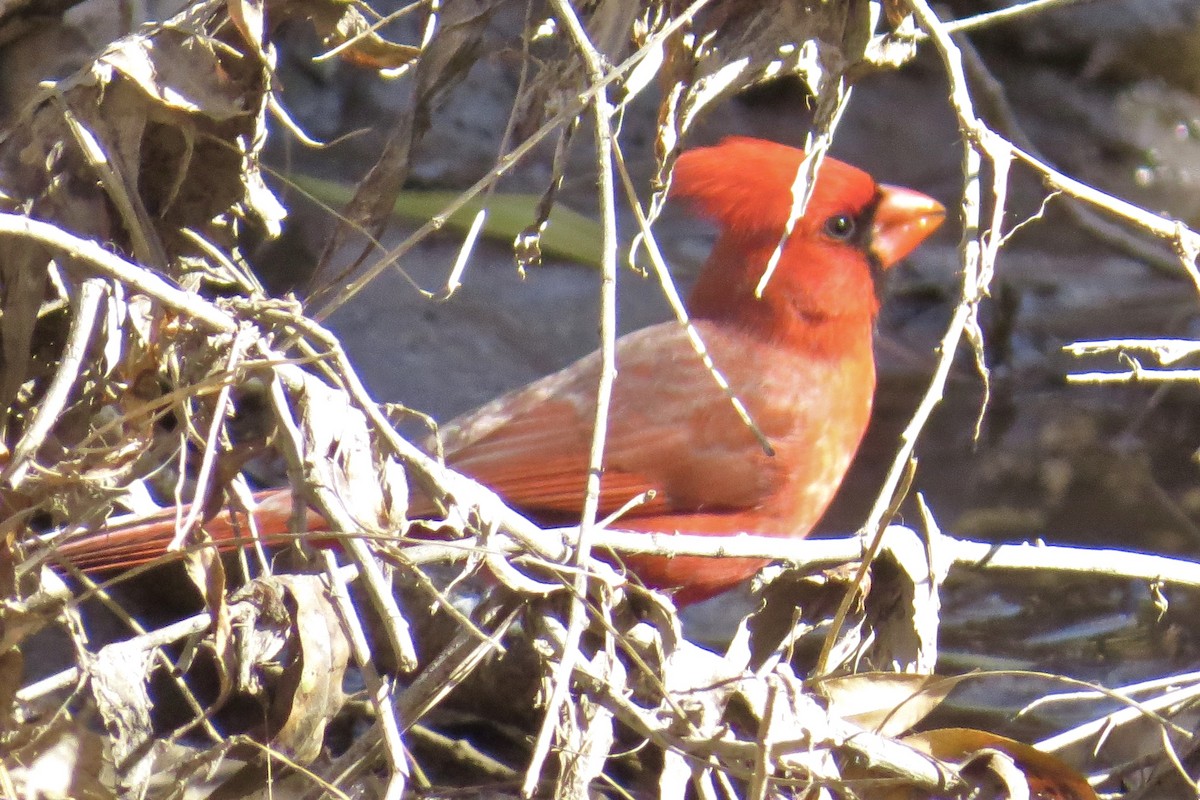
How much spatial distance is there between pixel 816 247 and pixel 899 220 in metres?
0.22

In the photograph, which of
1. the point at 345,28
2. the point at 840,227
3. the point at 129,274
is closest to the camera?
the point at 129,274

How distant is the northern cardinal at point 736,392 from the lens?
3162mm

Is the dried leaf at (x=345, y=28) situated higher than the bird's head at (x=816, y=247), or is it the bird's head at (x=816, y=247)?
the dried leaf at (x=345, y=28)

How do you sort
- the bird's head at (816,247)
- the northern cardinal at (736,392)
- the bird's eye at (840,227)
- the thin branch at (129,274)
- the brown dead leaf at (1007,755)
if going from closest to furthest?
1. the thin branch at (129,274)
2. the brown dead leaf at (1007,755)
3. the northern cardinal at (736,392)
4. the bird's head at (816,247)
5. the bird's eye at (840,227)

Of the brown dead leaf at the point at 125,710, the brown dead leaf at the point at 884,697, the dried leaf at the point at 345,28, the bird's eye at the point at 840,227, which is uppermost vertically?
the dried leaf at the point at 345,28

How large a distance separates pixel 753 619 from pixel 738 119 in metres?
2.81

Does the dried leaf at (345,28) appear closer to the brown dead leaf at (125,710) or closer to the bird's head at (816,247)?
the brown dead leaf at (125,710)

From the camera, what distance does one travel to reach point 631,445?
3.26 meters

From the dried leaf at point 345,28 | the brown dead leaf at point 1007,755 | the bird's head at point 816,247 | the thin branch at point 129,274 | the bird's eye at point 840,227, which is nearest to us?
the thin branch at point 129,274

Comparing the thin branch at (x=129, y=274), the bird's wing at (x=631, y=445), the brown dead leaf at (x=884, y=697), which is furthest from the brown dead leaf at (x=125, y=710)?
the bird's wing at (x=631, y=445)

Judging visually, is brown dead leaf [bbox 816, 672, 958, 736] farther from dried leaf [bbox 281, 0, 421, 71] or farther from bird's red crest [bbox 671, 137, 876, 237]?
bird's red crest [bbox 671, 137, 876, 237]

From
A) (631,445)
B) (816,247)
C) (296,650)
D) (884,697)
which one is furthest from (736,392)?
(296,650)

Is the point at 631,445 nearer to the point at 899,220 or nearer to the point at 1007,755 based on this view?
the point at 899,220

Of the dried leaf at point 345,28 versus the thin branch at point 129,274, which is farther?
the dried leaf at point 345,28
